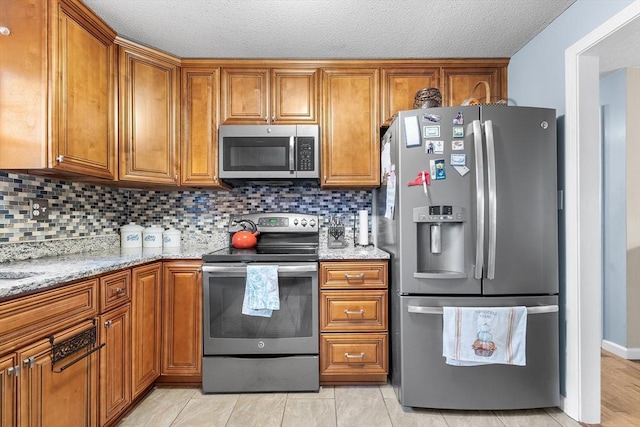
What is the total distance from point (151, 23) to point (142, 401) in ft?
7.57

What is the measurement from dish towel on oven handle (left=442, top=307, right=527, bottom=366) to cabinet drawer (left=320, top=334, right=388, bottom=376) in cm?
47

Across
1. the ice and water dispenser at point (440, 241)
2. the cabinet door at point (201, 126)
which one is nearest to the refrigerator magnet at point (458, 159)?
the ice and water dispenser at point (440, 241)

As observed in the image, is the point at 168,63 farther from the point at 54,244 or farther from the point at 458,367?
the point at 458,367

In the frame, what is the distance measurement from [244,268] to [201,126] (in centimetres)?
114

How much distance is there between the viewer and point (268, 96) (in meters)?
2.42

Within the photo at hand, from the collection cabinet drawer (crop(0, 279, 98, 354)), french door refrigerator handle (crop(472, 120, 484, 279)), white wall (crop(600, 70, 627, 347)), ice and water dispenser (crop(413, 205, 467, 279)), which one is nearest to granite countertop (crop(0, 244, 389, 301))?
cabinet drawer (crop(0, 279, 98, 354))

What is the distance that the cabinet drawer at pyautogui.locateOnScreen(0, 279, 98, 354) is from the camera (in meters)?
1.11

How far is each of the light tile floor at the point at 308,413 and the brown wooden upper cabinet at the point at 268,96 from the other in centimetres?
188

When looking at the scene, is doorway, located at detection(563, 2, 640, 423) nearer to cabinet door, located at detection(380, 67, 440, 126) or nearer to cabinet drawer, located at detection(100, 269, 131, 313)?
cabinet door, located at detection(380, 67, 440, 126)

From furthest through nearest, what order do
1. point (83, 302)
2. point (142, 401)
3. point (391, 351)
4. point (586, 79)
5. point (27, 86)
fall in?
point (391, 351) < point (142, 401) < point (586, 79) < point (27, 86) < point (83, 302)

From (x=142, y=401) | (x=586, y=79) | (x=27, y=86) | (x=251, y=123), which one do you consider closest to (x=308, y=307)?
(x=142, y=401)

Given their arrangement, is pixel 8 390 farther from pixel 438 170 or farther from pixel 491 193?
pixel 491 193

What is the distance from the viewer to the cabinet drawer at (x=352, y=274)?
2.09 m

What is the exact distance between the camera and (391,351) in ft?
6.91
